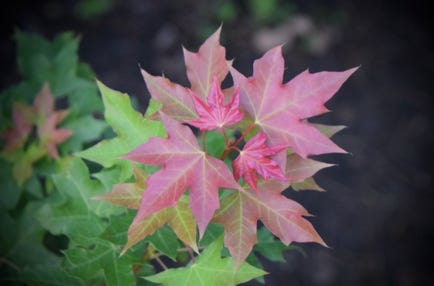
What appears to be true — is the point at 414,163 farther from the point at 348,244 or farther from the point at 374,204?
the point at 348,244

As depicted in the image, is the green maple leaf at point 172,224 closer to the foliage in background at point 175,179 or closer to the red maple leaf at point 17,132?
the foliage in background at point 175,179

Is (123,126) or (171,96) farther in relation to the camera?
(123,126)

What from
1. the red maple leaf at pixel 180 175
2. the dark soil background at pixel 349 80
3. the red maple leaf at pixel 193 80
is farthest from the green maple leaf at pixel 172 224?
the dark soil background at pixel 349 80

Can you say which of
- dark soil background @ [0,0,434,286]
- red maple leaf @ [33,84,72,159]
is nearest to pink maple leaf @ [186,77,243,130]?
red maple leaf @ [33,84,72,159]

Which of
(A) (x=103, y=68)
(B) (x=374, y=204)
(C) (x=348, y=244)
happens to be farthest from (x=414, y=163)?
(A) (x=103, y=68)

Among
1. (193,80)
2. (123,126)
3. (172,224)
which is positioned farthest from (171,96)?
(172,224)

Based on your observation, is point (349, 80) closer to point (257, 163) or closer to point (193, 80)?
point (193, 80)
